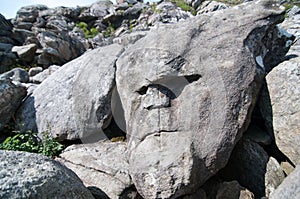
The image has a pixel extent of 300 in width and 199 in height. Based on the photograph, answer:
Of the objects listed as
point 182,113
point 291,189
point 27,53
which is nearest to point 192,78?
point 182,113

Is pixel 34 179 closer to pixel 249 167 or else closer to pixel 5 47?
pixel 249 167

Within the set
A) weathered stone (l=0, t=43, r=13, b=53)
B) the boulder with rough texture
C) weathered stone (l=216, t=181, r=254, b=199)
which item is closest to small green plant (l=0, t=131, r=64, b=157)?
weathered stone (l=216, t=181, r=254, b=199)

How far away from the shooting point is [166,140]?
14.9ft

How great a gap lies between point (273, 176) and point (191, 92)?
1891mm

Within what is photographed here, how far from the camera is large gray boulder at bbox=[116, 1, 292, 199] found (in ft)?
14.0

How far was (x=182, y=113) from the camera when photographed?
4727 millimetres

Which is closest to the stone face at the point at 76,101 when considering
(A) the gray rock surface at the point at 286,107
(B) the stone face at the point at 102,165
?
(B) the stone face at the point at 102,165

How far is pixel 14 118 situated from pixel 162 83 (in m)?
3.76

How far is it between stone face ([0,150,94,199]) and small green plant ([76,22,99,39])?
19799 millimetres

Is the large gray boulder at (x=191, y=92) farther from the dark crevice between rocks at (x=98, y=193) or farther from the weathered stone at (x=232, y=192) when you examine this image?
A: the dark crevice between rocks at (x=98, y=193)

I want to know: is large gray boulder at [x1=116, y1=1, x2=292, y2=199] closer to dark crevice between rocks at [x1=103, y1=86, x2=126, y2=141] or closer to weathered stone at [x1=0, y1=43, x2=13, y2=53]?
dark crevice between rocks at [x1=103, y1=86, x2=126, y2=141]

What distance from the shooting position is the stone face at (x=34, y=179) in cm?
275

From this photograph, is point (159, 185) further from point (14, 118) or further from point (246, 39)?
point (14, 118)

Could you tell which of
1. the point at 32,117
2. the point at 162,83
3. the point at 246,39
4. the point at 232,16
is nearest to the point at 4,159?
the point at 162,83
